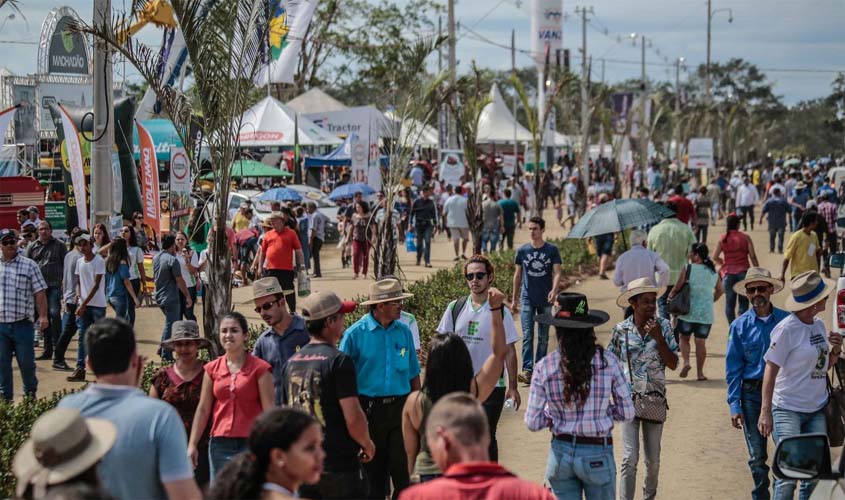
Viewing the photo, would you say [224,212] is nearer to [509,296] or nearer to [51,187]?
[509,296]

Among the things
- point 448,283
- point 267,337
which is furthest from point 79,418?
point 448,283

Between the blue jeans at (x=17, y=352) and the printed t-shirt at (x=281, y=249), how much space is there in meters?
4.66

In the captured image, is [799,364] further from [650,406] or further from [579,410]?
[579,410]

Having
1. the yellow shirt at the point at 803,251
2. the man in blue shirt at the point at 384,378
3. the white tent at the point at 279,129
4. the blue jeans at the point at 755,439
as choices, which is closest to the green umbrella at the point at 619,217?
the yellow shirt at the point at 803,251

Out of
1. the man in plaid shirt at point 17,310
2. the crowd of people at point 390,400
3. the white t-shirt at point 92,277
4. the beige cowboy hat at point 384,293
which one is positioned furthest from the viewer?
the white t-shirt at point 92,277

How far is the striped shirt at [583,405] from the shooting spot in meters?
5.55

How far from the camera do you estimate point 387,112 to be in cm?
2095

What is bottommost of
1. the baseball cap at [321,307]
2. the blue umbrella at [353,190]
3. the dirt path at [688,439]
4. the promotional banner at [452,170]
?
the dirt path at [688,439]

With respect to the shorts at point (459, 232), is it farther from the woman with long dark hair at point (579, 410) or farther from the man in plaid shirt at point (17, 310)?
the woman with long dark hair at point (579, 410)

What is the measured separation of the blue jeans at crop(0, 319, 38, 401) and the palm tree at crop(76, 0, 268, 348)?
5.82ft

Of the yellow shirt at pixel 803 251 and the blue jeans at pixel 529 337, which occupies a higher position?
the yellow shirt at pixel 803 251

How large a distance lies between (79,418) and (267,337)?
125 inches

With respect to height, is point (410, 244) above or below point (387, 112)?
below

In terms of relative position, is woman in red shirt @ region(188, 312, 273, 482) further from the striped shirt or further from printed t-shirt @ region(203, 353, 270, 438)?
the striped shirt
